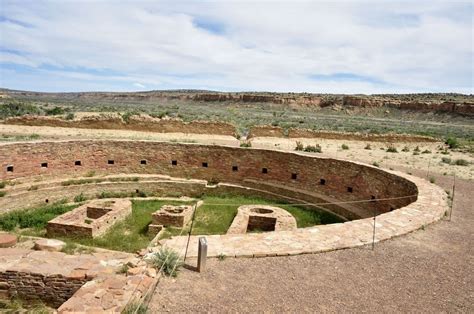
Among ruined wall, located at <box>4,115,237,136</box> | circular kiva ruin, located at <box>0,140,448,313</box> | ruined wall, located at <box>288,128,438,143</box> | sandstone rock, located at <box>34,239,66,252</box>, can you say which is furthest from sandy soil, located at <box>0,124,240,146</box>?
sandstone rock, located at <box>34,239,66,252</box>

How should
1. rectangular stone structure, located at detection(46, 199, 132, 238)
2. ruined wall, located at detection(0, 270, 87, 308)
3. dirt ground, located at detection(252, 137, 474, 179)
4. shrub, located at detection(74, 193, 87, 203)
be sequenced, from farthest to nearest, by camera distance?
dirt ground, located at detection(252, 137, 474, 179)
shrub, located at detection(74, 193, 87, 203)
rectangular stone structure, located at detection(46, 199, 132, 238)
ruined wall, located at detection(0, 270, 87, 308)

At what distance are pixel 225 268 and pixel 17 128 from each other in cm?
2353

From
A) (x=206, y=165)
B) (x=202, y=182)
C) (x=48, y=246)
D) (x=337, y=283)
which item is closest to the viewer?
(x=337, y=283)

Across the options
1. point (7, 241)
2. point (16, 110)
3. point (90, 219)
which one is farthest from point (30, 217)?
point (16, 110)

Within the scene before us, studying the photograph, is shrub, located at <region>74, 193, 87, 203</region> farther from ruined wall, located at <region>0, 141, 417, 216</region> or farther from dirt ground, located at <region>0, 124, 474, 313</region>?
dirt ground, located at <region>0, 124, 474, 313</region>

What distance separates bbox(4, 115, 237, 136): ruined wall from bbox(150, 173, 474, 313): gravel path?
19624 millimetres

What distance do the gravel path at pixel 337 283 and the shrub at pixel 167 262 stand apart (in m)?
0.17

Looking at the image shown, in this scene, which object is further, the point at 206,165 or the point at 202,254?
the point at 206,165

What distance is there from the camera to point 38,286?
6.28 m

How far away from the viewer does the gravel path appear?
527 centimetres

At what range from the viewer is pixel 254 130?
26.9 meters

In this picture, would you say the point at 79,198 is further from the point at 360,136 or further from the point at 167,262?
the point at 360,136

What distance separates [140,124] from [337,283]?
22200 millimetres

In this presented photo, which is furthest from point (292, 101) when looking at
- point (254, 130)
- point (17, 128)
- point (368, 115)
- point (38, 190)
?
point (38, 190)
